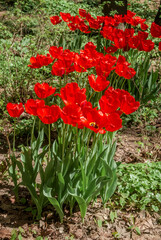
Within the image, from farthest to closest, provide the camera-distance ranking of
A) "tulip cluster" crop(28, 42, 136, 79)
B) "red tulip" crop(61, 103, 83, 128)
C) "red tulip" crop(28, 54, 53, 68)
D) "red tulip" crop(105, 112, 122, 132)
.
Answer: "red tulip" crop(28, 54, 53, 68)
"tulip cluster" crop(28, 42, 136, 79)
"red tulip" crop(105, 112, 122, 132)
"red tulip" crop(61, 103, 83, 128)

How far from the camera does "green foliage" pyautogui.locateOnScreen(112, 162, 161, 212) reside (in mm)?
2541

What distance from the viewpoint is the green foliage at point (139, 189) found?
8.34 ft

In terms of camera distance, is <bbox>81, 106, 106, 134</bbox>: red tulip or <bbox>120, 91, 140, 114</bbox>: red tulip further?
<bbox>120, 91, 140, 114</bbox>: red tulip

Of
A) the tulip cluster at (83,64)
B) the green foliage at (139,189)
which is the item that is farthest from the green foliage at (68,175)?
the tulip cluster at (83,64)

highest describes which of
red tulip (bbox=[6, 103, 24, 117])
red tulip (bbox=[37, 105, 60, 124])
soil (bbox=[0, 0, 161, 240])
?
red tulip (bbox=[37, 105, 60, 124])

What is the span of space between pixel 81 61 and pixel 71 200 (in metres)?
1.13

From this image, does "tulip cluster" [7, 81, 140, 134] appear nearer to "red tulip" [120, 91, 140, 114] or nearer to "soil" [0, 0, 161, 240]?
"red tulip" [120, 91, 140, 114]

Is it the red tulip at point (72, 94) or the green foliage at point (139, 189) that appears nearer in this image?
the red tulip at point (72, 94)

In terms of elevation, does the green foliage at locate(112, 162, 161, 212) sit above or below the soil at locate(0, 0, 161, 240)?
above

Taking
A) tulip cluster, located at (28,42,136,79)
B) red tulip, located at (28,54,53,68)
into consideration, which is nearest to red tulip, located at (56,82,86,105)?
tulip cluster, located at (28,42,136,79)

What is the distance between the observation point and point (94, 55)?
2689 mm

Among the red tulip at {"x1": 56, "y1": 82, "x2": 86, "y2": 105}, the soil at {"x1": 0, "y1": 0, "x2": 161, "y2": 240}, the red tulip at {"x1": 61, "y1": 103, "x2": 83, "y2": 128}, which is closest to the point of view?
the red tulip at {"x1": 61, "y1": 103, "x2": 83, "y2": 128}

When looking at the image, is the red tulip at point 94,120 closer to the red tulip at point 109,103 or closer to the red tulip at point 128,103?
the red tulip at point 109,103

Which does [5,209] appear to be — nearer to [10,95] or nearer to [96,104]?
[96,104]
